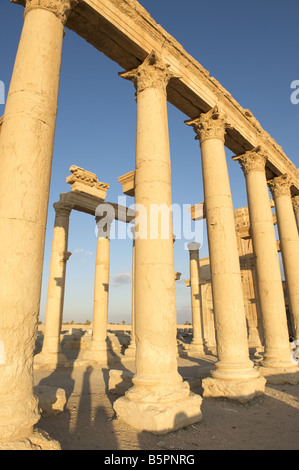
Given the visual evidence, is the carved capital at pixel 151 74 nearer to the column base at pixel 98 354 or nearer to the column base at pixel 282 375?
the column base at pixel 282 375

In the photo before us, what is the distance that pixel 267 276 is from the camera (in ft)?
57.4

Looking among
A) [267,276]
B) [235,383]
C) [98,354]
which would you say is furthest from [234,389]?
[98,354]

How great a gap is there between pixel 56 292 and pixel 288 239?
1857 cm

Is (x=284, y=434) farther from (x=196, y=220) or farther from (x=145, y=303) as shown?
(x=196, y=220)

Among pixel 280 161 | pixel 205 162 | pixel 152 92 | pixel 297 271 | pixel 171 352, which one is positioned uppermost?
pixel 280 161

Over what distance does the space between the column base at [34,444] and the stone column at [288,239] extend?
18598mm

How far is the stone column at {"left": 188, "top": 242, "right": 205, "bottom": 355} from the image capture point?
110 feet

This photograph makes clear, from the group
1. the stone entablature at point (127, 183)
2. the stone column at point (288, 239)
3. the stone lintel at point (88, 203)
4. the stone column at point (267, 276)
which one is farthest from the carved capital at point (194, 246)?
the stone column at point (267, 276)

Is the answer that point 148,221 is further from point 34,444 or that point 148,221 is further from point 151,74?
point 34,444

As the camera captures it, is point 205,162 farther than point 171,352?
Yes

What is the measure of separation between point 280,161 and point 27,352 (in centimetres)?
2254

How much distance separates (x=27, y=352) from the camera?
6.77 meters

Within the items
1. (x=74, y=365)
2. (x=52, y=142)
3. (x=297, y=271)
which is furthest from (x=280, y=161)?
(x=74, y=365)

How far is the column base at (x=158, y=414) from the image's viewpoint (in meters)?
7.96
